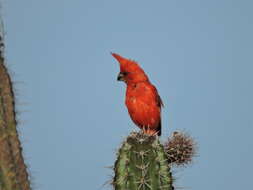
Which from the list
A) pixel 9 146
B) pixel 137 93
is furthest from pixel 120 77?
pixel 9 146

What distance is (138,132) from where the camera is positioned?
5.35m

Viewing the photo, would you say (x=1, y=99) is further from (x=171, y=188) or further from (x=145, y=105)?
(x=145, y=105)

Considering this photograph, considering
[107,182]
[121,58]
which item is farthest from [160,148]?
[121,58]

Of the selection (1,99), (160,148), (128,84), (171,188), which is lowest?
(171,188)

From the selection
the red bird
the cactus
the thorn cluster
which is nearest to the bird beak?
the red bird

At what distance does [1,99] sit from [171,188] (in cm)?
216

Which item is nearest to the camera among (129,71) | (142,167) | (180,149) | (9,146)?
(9,146)

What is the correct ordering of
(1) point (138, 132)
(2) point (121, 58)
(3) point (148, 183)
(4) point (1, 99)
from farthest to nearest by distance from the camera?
(2) point (121, 58)
(1) point (138, 132)
(3) point (148, 183)
(4) point (1, 99)

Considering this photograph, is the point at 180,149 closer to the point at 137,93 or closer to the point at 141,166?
the point at 141,166

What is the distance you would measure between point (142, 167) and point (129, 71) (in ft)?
15.3

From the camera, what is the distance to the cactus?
3.87 m

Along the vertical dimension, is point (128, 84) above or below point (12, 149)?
above

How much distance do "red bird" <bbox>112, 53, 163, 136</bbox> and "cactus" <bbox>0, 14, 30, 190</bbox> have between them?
541 centimetres

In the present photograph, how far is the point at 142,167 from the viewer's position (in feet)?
16.1
